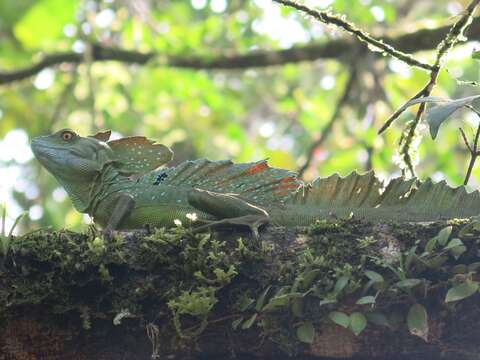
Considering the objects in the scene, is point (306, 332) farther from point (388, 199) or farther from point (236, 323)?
point (388, 199)

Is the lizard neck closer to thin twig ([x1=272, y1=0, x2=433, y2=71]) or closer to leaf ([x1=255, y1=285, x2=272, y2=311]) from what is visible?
thin twig ([x1=272, y1=0, x2=433, y2=71])

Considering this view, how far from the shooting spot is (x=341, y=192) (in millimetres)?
4676

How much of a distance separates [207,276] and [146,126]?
894 centimetres

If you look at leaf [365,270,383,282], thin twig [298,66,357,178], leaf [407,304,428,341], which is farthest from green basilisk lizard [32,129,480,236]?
thin twig [298,66,357,178]

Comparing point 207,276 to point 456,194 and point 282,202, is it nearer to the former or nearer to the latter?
point 282,202

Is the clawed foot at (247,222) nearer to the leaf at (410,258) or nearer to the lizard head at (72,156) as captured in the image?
the leaf at (410,258)

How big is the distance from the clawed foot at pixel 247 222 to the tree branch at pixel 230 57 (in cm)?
491

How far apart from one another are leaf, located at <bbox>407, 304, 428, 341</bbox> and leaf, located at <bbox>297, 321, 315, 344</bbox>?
0.43m

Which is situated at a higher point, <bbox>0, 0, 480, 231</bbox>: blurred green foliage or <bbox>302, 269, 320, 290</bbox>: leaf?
<bbox>0, 0, 480, 231</bbox>: blurred green foliage

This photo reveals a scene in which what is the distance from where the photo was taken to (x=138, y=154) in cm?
539

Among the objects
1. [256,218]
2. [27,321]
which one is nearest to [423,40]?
[256,218]

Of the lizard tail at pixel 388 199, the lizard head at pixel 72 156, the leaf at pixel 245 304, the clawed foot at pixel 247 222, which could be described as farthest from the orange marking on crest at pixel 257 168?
the leaf at pixel 245 304

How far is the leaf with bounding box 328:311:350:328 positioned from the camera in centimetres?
339

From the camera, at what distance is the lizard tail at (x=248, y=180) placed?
479 cm
